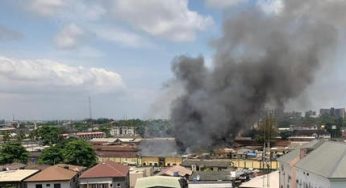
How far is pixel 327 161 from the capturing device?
24.5 metres

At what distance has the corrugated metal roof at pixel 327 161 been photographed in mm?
22547

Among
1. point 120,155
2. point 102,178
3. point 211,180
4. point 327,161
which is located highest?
point 327,161

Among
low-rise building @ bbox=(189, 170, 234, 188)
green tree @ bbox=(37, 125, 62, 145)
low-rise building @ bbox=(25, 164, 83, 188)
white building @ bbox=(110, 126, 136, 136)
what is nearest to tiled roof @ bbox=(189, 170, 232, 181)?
low-rise building @ bbox=(189, 170, 234, 188)

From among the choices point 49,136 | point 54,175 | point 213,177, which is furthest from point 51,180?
point 49,136

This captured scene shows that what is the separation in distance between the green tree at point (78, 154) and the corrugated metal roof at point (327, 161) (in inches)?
975

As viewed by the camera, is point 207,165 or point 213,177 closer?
point 213,177

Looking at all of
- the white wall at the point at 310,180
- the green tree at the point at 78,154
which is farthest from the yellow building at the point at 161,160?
the white wall at the point at 310,180

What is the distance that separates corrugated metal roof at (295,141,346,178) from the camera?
2255 centimetres

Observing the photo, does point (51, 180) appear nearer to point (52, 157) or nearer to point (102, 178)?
point (102, 178)

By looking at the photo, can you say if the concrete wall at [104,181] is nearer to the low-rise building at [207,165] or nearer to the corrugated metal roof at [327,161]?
the corrugated metal roof at [327,161]

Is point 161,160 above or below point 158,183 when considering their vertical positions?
below

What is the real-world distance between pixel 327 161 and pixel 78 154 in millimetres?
28327

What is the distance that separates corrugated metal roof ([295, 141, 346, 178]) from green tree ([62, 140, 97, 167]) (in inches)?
975

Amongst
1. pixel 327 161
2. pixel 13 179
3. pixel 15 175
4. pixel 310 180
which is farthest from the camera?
pixel 15 175
